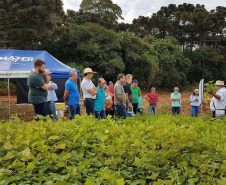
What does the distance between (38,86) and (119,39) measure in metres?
21.3

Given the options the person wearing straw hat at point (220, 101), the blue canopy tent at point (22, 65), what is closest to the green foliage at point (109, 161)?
the person wearing straw hat at point (220, 101)

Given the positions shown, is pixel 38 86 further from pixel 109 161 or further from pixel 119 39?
pixel 119 39

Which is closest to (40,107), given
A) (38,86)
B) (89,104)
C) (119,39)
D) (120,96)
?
(38,86)

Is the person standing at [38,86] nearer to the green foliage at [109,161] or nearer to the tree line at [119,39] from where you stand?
the green foliage at [109,161]

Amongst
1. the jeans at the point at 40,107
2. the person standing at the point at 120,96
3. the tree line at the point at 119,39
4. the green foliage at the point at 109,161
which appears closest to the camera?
the green foliage at the point at 109,161

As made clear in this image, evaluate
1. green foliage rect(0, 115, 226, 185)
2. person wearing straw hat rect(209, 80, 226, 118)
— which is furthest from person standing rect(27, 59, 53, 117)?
person wearing straw hat rect(209, 80, 226, 118)

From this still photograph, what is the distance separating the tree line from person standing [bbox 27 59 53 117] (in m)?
10.4

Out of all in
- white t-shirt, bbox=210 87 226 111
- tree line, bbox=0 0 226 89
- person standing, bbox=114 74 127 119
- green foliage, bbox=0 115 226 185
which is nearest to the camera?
green foliage, bbox=0 115 226 185

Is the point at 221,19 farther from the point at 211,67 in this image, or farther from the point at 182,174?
the point at 182,174

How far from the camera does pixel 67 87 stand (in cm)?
630

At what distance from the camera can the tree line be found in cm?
1588

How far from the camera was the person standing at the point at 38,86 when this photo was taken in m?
5.09

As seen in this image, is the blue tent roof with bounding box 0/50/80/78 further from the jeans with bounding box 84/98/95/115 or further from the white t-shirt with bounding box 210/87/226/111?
the white t-shirt with bounding box 210/87/226/111

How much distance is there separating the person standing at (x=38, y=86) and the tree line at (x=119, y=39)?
10446 millimetres
